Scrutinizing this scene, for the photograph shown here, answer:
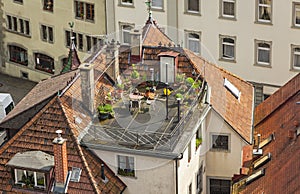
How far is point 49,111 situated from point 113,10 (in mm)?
24940

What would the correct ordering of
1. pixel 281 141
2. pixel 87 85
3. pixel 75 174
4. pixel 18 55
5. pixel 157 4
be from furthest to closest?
pixel 18 55, pixel 157 4, pixel 281 141, pixel 87 85, pixel 75 174

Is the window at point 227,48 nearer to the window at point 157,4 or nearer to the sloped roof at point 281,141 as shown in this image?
the window at point 157,4

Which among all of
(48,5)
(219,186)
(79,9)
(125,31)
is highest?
(48,5)

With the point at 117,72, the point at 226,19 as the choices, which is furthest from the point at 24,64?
the point at 117,72

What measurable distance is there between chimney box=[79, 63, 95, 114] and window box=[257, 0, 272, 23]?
70.1 ft

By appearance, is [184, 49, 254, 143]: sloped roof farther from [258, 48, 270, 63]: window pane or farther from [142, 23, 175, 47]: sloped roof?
[258, 48, 270, 63]: window pane

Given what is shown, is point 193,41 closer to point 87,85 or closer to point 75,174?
point 87,85

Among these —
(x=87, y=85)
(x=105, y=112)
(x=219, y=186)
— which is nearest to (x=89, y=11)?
(x=219, y=186)

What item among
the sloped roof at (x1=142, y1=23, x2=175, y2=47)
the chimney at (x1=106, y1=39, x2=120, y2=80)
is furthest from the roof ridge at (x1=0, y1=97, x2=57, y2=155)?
the sloped roof at (x1=142, y1=23, x2=175, y2=47)

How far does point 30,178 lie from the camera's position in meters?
44.5

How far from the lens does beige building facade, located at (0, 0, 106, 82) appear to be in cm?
7069

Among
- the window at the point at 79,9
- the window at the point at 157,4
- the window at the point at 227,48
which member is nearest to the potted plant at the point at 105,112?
the window at the point at 227,48

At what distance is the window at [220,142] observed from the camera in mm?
48938

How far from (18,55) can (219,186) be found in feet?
102
